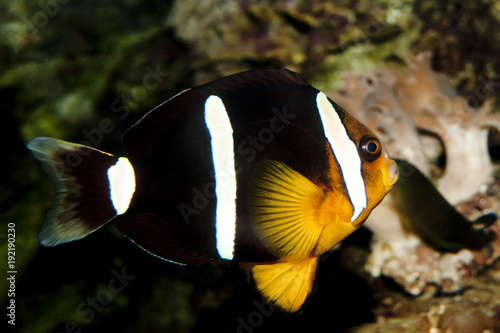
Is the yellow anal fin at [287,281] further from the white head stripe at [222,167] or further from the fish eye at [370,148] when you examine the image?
the fish eye at [370,148]

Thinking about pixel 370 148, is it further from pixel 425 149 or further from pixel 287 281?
pixel 425 149

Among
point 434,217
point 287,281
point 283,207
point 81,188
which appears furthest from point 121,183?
point 434,217

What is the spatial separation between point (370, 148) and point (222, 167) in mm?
447

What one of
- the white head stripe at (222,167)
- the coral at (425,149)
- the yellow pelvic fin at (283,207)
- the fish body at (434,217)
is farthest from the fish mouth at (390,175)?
the coral at (425,149)

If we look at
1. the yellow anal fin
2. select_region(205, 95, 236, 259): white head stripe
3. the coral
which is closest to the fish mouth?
the yellow anal fin

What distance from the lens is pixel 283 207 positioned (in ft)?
3.22

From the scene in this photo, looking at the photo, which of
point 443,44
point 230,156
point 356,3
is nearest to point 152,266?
point 230,156

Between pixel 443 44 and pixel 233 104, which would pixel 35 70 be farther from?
pixel 443 44

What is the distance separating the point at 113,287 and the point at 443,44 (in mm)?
2676

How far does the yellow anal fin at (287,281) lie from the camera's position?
112 cm

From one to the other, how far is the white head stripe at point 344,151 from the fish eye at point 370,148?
0.9 inches

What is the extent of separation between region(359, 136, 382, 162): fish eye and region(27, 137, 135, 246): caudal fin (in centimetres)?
69

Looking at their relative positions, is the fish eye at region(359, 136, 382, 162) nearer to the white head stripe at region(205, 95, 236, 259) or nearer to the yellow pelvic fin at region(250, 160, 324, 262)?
the yellow pelvic fin at region(250, 160, 324, 262)

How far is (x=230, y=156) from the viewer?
1.03m
